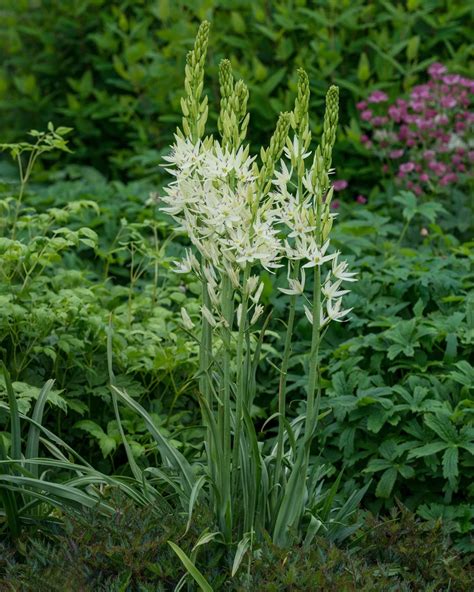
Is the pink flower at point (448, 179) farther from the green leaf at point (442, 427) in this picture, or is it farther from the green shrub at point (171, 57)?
the green leaf at point (442, 427)

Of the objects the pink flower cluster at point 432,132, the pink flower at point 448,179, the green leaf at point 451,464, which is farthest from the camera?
the pink flower cluster at point 432,132

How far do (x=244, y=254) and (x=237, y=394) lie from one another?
436 mm

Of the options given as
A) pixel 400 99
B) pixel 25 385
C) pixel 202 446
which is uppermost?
pixel 400 99

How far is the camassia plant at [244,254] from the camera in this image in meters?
2.78

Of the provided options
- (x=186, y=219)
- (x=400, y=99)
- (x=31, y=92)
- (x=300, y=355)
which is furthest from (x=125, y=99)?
(x=186, y=219)

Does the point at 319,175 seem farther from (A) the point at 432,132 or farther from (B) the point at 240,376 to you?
(A) the point at 432,132

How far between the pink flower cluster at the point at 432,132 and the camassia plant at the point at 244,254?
2840 millimetres

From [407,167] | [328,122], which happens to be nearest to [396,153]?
[407,167]

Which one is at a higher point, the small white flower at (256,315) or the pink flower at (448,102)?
the pink flower at (448,102)

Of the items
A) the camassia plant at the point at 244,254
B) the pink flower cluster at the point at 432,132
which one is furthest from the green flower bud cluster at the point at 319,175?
the pink flower cluster at the point at 432,132

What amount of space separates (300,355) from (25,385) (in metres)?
1.29

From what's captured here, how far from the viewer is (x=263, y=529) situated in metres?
2.98

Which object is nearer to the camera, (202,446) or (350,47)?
(202,446)

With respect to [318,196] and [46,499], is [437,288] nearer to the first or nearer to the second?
[318,196]
